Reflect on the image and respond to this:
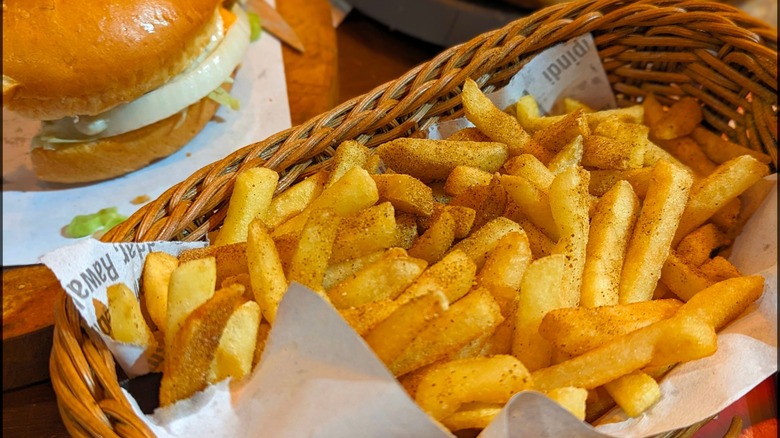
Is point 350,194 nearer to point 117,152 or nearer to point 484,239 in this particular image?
point 484,239

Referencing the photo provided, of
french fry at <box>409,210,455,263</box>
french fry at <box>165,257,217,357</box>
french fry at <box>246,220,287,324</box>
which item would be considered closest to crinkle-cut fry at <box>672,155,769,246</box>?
french fry at <box>409,210,455,263</box>

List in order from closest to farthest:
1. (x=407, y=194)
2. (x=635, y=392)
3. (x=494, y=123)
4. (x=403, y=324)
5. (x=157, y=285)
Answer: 1. (x=403, y=324)
2. (x=635, y=392)
3. (x=157, y=285)
4. (x=407, y=194)
5. (x=494, y=123)

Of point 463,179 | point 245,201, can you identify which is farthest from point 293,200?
point 463,179

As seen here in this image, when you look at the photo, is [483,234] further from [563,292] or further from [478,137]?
[478,137]

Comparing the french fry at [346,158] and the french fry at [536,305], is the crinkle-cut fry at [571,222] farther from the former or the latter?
the french fry at [346,158]

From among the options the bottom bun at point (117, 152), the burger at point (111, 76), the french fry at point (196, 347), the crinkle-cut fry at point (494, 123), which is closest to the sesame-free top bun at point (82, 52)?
the burger at point (111, 76)

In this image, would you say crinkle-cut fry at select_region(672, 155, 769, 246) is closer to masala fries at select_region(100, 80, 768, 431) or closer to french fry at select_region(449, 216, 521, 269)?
masala fries at select_region(100, 80, 768, 431)
